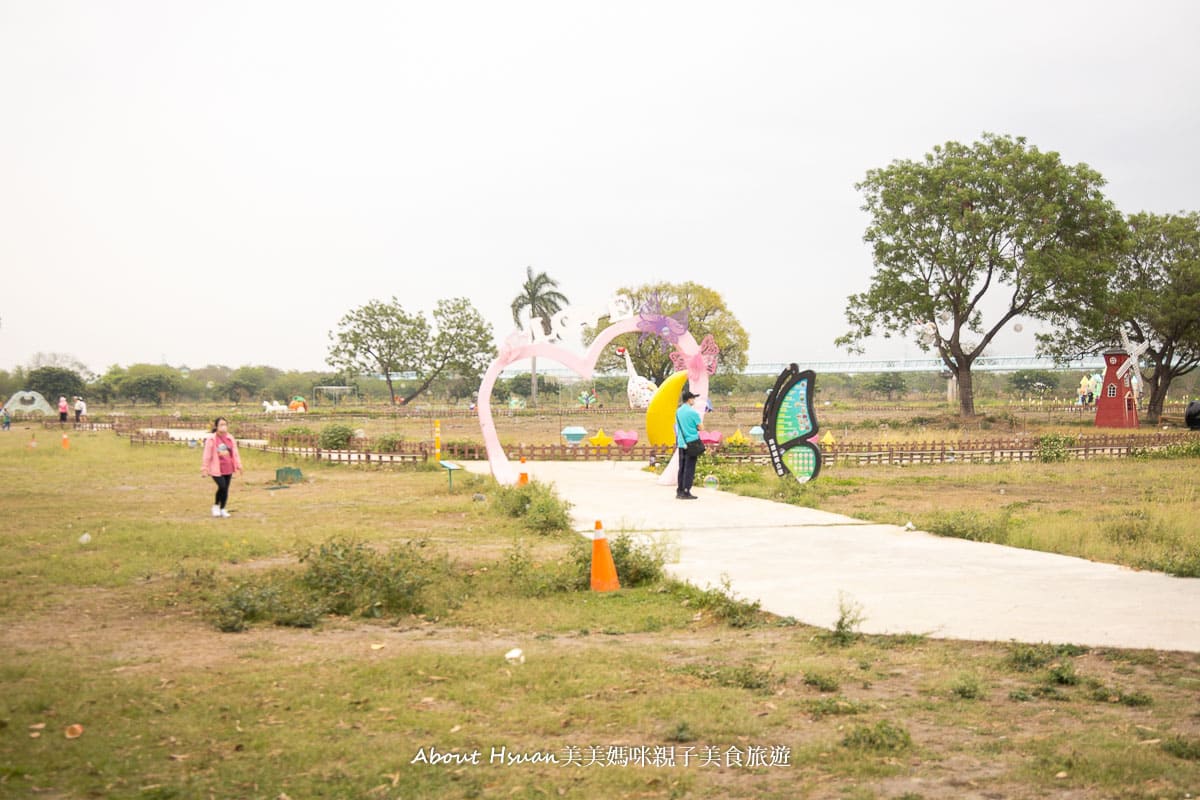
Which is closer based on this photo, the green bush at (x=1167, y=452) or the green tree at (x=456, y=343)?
the green bush at (x=1167, y=452)

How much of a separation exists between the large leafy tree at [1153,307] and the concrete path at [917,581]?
33219mm

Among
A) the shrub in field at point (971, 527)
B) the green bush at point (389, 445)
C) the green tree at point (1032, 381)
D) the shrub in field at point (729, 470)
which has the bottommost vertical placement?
the shrub in field at point (971, 527)

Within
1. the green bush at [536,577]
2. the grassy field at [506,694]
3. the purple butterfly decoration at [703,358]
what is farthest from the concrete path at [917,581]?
the purple butterfly decoration at [703,358]

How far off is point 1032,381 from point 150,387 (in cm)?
8626

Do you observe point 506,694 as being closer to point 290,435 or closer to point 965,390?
point 290,435

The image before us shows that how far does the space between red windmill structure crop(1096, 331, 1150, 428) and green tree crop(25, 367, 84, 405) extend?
228ft

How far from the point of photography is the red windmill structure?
37.1 metres

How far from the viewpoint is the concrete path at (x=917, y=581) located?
21.1 feet

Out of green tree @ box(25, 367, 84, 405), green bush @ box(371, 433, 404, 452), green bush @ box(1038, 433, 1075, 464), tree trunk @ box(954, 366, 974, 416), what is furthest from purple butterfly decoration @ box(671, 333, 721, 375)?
green tree @ box(25, 367, 84, 405)

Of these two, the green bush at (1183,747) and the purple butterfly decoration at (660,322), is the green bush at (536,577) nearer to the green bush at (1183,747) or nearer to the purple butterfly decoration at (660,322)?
the green bush at (1183,747)

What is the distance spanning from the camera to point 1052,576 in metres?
8.14

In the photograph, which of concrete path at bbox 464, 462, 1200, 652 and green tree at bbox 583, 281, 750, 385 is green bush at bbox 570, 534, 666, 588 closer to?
concrete path at bbox 464, 462, 1200, 652

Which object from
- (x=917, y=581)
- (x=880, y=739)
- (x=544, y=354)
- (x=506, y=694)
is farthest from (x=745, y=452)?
(x=880, y=739)

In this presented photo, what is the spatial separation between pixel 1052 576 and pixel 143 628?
24.9 ft
